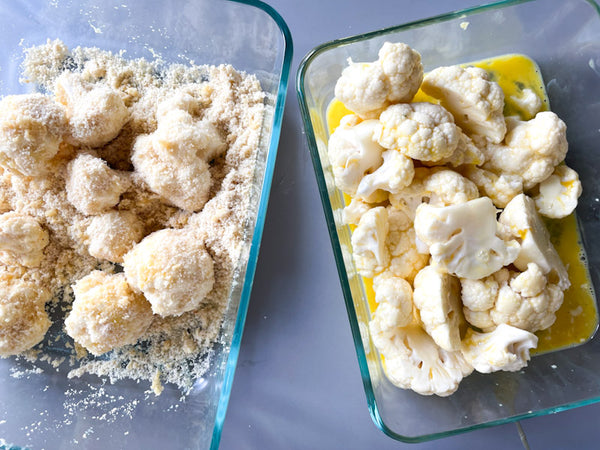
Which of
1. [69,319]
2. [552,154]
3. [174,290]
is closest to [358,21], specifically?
[552,154]

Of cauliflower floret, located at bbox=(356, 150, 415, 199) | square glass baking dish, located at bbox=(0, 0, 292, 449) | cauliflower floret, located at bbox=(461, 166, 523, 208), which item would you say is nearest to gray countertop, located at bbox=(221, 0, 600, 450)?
square glass baking dish, located at bbox=(0, 0, 292, 449)

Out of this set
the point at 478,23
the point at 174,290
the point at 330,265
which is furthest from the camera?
the point at 330,265

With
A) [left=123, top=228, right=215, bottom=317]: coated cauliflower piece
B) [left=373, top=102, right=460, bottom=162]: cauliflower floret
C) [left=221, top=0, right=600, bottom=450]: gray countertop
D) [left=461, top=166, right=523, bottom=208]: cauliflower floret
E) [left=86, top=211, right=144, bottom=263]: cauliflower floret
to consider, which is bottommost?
[left=221, top=0, right=600, bottom=450]: gray countertop

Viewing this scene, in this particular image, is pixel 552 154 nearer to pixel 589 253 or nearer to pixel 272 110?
pixel 589 253

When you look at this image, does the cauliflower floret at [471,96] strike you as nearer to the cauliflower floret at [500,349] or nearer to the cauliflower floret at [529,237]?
the cauliflower floret at [529,237]

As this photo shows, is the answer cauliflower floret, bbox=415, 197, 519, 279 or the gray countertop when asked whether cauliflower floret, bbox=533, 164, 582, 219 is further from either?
the gray countertop
